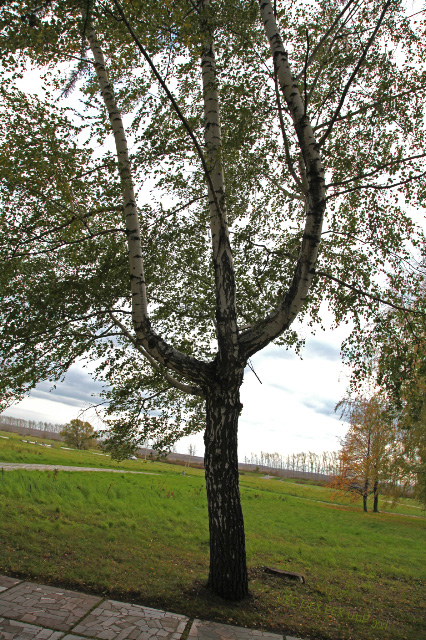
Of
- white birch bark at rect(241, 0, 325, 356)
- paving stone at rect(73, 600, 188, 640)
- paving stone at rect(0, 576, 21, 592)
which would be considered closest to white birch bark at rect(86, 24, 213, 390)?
white birch bark at rect(241, 0, 325, 356)

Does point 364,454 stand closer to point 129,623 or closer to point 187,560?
point 187,560

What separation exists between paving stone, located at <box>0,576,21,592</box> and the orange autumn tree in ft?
74.1

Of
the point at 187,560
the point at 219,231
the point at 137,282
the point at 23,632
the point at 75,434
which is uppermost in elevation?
the point at 219,231

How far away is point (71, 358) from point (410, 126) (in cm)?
754

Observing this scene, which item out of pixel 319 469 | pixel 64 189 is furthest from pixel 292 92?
pixel 319 469

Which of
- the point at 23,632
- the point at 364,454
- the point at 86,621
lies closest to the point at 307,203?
the point at 86,621

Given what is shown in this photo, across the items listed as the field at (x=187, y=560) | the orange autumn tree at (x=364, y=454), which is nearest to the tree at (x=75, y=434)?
the orange autumn tree at (x=364, y=454)

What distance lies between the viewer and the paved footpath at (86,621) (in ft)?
12.3

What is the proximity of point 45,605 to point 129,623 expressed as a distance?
98cm

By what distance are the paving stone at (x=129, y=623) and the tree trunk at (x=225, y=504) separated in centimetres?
92

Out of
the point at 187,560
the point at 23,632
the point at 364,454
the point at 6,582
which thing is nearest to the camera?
the point at 23,632

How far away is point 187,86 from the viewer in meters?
7.27

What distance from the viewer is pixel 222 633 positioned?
412 cm

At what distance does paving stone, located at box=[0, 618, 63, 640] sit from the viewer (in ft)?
11.7
